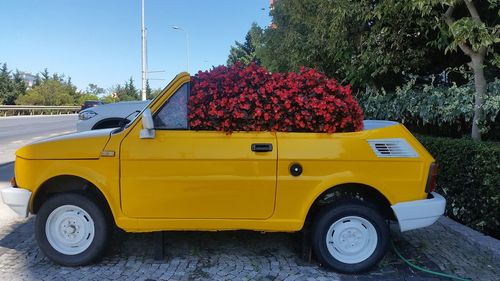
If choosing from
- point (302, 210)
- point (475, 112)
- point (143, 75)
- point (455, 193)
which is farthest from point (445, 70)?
point (143, 75)

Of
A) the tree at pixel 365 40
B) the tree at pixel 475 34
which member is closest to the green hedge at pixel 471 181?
the tree at pixel 475 34

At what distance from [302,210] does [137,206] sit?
150 cm

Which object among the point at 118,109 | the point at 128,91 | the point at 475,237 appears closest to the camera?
the point at 475,237

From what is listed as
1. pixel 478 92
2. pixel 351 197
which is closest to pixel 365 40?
pixel 478 92

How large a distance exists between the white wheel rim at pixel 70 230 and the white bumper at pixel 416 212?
2.82 m

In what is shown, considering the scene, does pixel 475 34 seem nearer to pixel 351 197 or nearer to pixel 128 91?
pixel 351 197

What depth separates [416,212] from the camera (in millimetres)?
4398

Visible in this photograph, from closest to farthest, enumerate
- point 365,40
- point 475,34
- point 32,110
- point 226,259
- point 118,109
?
point 226,259, point 475,34, point 365,40, point 118,109, point 32,110

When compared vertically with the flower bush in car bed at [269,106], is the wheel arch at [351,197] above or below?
below

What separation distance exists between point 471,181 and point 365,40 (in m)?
4.01

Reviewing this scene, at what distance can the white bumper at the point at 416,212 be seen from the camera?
4.39 metres

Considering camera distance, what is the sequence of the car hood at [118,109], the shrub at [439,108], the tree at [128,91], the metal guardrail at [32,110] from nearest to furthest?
the shrub at [439,108] < the car hood at [118,109] < the metal guardrail at [32,110] < the tree at [128,91]

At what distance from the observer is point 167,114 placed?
452 centimetres

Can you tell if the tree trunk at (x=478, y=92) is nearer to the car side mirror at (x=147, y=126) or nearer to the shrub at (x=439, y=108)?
the shrub at (x=439, y=108)
